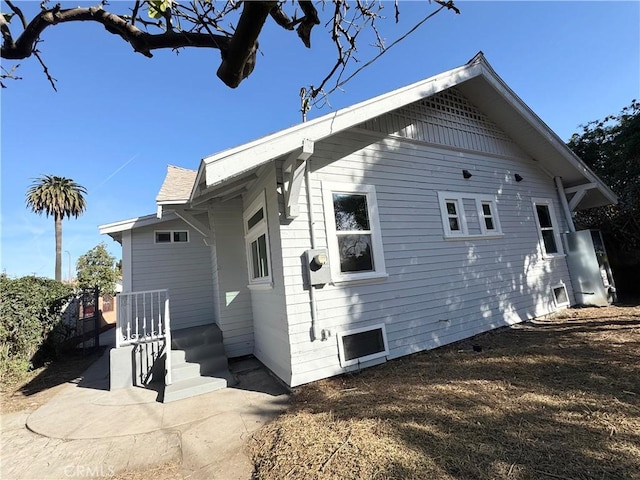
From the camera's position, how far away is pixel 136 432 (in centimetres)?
345

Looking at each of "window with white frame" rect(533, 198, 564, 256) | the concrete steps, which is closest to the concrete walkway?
the concrete steps

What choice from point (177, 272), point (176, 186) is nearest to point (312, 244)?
point (176, 186)

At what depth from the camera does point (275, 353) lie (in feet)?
15.8

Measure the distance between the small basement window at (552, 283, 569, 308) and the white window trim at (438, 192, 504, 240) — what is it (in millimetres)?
2545

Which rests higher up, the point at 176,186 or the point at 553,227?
the point at 176,186

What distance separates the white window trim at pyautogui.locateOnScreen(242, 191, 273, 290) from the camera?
487 centimetres

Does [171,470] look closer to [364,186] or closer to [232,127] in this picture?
[364,186]

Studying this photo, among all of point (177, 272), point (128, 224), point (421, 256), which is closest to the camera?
point (421, 256)

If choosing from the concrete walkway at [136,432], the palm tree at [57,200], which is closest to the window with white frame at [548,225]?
the concrete walkway at [136,432]

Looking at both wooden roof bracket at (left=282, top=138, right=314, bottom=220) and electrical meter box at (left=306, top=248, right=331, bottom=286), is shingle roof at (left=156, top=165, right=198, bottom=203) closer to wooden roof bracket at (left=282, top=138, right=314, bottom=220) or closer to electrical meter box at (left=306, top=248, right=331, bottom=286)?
wooden roof bracket at (left=282, top=138, right=314, bottom=220)

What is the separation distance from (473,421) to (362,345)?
208 cm

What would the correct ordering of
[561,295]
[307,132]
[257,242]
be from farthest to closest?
[561,295], [257,242], [307,132]

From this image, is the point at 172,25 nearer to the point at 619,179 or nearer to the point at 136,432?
the point at 136,432

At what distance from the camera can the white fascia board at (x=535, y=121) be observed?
20.6ft
